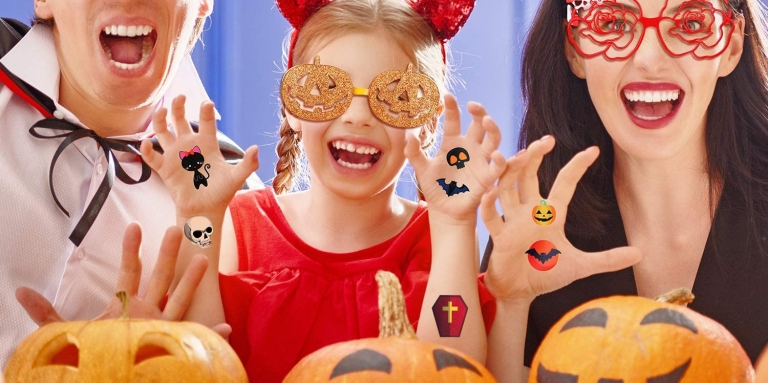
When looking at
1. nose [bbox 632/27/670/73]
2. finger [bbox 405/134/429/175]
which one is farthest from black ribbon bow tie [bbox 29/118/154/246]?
nose [bbox 632/27/670/73]

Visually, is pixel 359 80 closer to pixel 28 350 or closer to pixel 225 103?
pixel 28 350

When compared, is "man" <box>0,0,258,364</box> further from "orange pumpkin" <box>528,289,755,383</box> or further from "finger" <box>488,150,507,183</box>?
"orange pumpkin" <box>528,289,755,383</box>

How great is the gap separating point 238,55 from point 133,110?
3.40 ft

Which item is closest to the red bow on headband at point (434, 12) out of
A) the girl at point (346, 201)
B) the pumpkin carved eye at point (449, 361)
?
the girl at point (346, 201)

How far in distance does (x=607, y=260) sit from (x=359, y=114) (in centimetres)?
55

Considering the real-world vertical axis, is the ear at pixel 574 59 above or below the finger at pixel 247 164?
above

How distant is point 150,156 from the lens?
1497 millimetres

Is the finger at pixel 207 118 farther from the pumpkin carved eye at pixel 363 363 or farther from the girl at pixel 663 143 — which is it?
the girl at pixel 663 143

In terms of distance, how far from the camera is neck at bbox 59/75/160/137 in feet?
6.44

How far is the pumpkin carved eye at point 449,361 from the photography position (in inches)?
47.4

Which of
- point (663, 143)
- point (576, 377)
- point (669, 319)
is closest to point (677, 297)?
point (669, 319)

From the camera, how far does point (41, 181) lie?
181 centimetres

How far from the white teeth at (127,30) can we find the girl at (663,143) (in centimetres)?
87

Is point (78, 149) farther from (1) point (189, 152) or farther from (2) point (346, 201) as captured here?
(2) point (346, 201)
